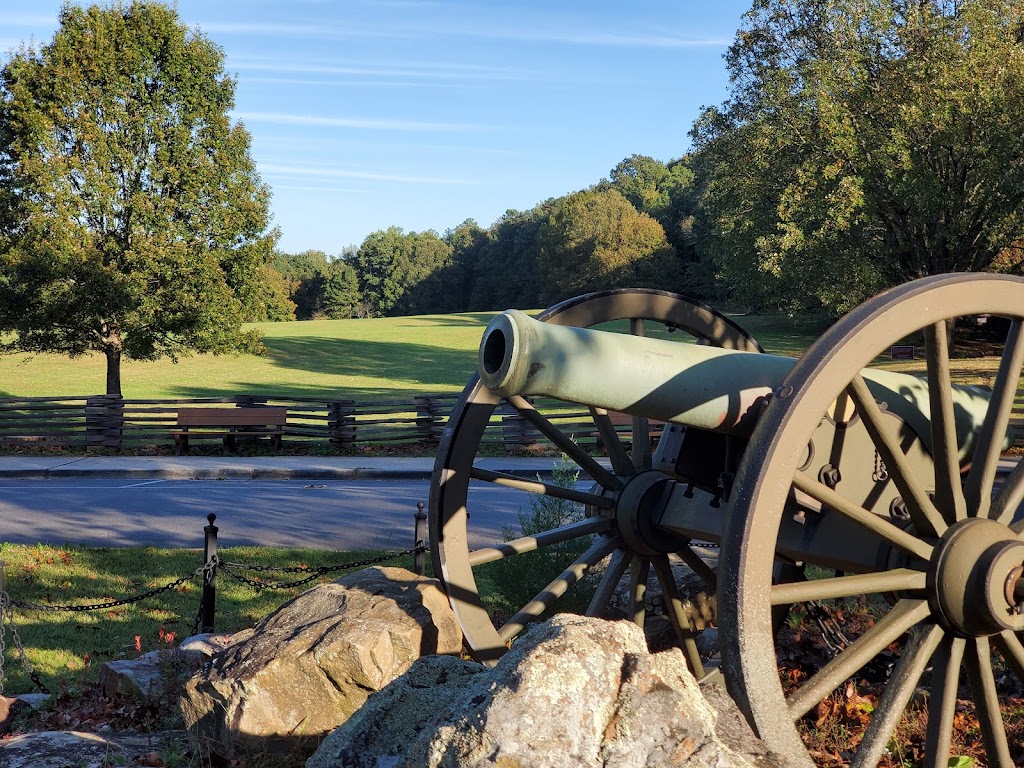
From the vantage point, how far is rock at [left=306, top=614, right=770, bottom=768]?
3.00 metres

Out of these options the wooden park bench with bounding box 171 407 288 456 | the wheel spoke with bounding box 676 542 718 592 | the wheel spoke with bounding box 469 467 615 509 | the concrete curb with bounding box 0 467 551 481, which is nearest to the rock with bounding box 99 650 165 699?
the wheel spoke with bounding box 469 467 615 509

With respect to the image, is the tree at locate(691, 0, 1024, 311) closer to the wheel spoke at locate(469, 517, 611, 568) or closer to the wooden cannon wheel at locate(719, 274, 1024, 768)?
the wheel spoke at locate(469, 517, 611, 568)

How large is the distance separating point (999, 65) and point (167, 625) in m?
18.9

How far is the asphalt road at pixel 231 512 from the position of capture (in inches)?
453

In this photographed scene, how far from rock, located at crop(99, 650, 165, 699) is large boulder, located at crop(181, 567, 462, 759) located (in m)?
1.32

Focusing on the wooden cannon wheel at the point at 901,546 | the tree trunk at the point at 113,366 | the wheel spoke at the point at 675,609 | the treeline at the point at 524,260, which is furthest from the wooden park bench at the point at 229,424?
the treeline at the point at 524,260

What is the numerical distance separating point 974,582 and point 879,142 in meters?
19.8

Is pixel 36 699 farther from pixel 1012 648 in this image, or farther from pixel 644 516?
pixel 1012 648

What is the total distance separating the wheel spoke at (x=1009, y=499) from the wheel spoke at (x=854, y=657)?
557mm

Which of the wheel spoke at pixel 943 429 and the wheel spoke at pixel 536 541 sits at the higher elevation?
the wheel spoke at pixel 943 429

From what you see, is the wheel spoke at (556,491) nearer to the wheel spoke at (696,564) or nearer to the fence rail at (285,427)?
the wheel spoke at (696,564)

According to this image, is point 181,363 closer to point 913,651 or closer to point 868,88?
point 868,88

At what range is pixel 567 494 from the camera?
5707mm

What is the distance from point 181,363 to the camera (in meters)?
45.3
